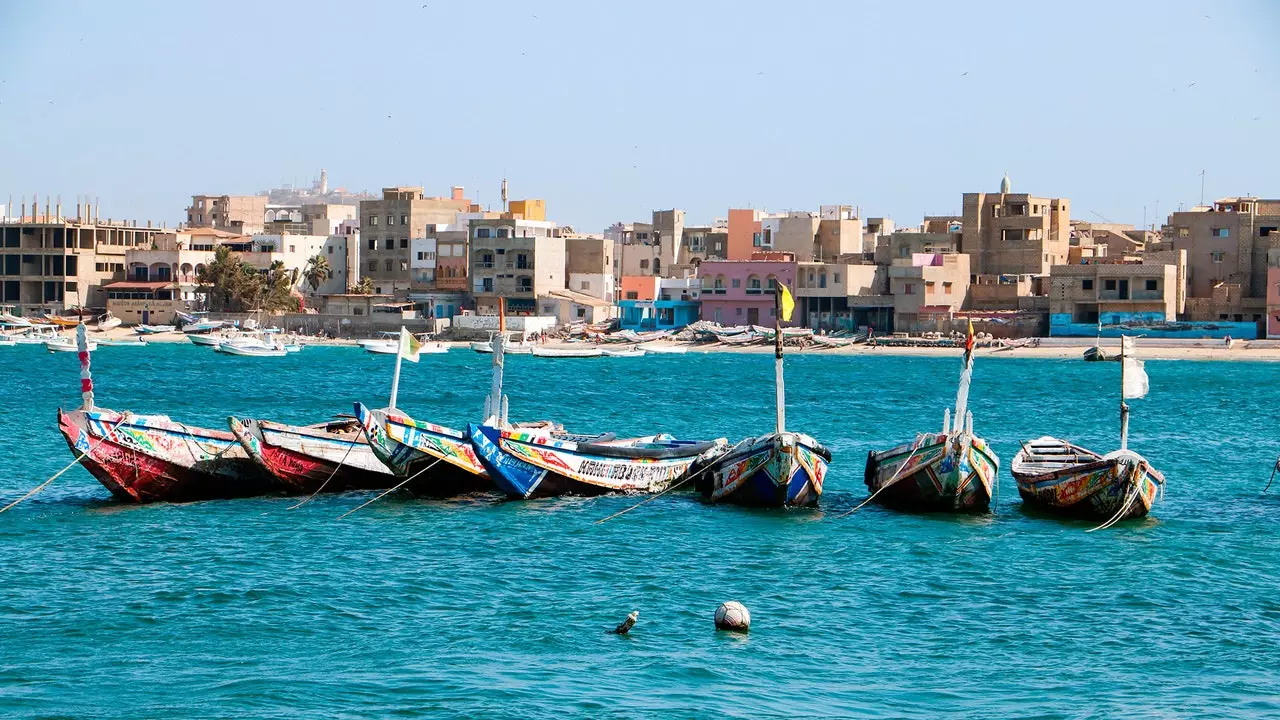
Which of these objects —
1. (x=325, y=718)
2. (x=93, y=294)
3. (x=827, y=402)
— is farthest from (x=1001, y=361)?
(x=325, y=718)

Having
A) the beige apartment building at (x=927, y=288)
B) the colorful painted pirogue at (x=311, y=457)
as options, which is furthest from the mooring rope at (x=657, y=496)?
the beige apartment building at (x=927, y=288)

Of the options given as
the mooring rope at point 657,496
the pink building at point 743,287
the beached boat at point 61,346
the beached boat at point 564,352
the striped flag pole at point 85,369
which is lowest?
the mooring rope at point 657,496

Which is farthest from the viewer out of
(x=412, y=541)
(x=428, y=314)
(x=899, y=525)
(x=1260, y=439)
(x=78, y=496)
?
(x=428, y=314)

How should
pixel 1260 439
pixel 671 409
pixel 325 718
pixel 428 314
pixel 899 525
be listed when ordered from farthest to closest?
pixel 428 314 → pixel 671 409 → pixel 1260 439 → pixel 899 525 → pixel 325 718

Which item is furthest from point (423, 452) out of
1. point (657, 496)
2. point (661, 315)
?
point (661, 315)

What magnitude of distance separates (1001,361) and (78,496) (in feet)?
222

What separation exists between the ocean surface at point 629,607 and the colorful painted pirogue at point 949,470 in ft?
1.91

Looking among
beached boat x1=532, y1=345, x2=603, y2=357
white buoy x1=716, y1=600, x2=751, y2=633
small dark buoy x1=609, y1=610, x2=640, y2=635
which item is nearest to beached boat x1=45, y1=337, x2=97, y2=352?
beached boat x1=532, y1=345, x2=603, y2=357

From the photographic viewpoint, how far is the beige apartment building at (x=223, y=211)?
13962cm

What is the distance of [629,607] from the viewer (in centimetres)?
2291

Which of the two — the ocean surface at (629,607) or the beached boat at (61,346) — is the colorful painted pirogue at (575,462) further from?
the beached boat at (61,346)

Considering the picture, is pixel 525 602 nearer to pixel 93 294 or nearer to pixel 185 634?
pixel 185 634

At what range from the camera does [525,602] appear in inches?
910

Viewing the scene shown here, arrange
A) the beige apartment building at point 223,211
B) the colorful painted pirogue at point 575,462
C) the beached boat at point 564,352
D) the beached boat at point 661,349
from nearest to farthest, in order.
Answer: the colorful painted pirogue at point 575,462 < the beached boat at point 564,352 < the beached boat at point 661,349 < the beige apartment building at point 223,211
